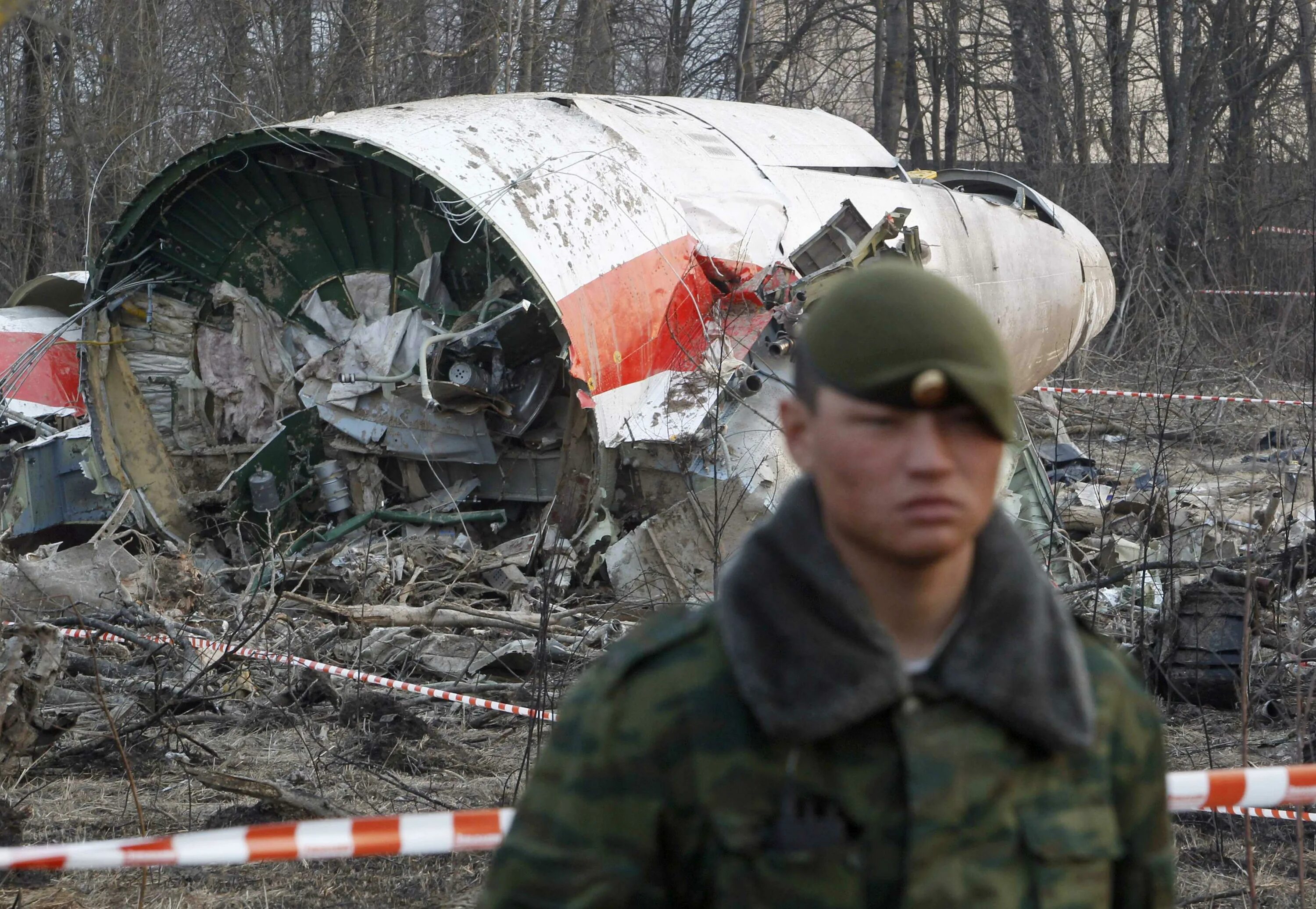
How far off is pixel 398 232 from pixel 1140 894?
26.6 ft

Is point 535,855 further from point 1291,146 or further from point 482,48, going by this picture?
point 1291,146

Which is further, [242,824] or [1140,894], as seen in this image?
[242,824]

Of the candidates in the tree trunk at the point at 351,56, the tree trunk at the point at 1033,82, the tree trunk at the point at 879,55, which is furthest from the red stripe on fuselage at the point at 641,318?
the tree trunk at the point at 1033,82

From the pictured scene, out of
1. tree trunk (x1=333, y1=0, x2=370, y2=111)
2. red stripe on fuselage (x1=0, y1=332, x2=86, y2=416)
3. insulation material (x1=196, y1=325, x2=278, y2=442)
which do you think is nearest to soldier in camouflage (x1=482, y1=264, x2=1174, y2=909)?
insulation material (x1=196, y1=325, x2=278, y2=442)

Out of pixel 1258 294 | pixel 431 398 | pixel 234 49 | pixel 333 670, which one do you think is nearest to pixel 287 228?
pixel 431 398

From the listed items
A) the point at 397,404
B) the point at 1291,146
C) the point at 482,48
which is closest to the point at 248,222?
the point at 397,404

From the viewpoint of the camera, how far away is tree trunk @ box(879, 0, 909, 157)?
21625 millimetres

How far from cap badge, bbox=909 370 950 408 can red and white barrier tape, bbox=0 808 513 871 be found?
1.58 meters

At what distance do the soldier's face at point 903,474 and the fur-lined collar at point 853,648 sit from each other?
0.06 m

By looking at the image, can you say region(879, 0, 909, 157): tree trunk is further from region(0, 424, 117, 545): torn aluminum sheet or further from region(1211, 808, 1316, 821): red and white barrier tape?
region(1211, 808, 1316, 821): red and white barrier tape

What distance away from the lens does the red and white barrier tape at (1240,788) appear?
292 cm

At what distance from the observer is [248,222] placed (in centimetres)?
943

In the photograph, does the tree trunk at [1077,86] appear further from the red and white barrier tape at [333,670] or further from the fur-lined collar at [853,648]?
the fur-lined collar at [853,648]

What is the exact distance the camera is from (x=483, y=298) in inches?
343
